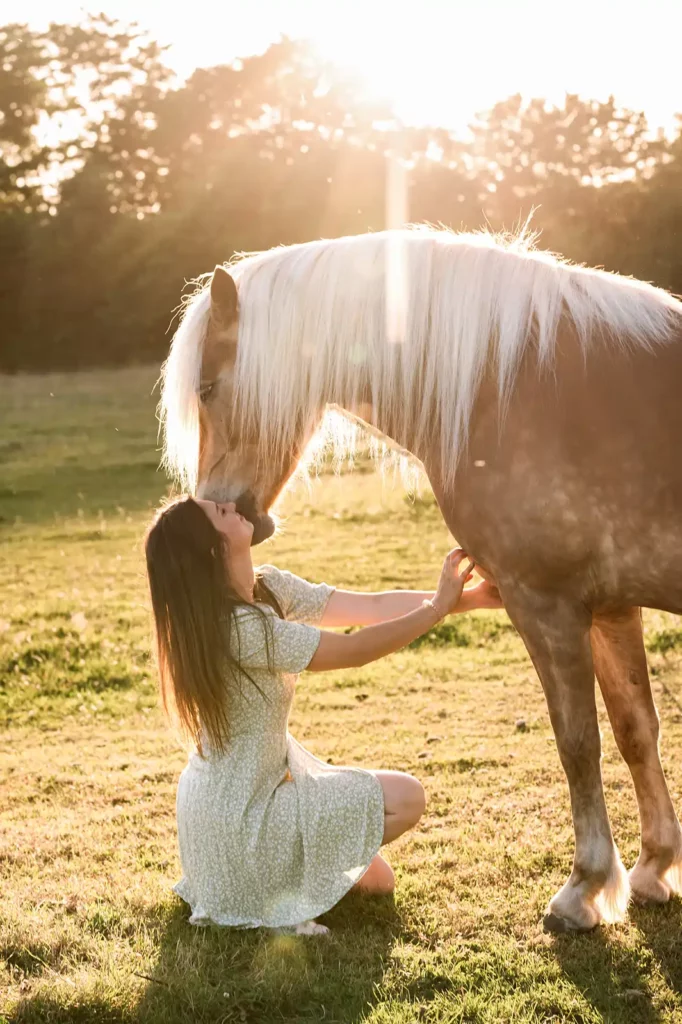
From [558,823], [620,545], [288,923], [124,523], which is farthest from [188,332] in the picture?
[124,523]

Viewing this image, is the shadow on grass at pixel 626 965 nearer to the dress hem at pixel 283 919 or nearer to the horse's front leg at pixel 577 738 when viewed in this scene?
the horse's front leg at pixel 577 738

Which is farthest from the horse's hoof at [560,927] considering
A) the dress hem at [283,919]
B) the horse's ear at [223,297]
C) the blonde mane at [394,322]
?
the horse's ear at [223,297]

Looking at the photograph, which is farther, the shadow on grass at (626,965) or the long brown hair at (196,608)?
the long brown hair at (196,608)

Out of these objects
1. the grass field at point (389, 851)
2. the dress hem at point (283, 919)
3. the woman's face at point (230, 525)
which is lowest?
the grass field at point (389, 851)

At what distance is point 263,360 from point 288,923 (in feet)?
5.83

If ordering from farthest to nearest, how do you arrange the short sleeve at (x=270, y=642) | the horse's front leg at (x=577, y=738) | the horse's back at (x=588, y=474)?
1. the short sleeve at (x=270, y=642)
2. the horse's front leg at (x=577, y=738)
3. the horse's back at (x=588, y=474)

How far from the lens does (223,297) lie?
329 centimetres

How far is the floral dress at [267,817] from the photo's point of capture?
10.4 feet

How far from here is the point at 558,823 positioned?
4102mm

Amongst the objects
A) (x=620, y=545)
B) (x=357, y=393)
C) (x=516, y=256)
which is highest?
(x=516, y=256)

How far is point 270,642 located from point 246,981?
0.96m

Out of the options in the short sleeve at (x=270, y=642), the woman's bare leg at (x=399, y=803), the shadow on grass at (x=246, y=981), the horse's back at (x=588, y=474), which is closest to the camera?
the shadow on grass at (x=246, y=981)

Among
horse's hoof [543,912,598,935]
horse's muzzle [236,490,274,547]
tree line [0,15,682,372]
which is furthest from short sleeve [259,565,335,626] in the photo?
tree line [0,15,682,372]

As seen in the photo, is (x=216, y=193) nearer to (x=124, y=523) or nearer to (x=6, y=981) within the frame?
(x=124, y=523)
